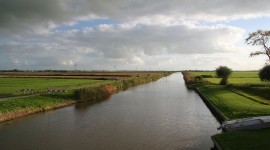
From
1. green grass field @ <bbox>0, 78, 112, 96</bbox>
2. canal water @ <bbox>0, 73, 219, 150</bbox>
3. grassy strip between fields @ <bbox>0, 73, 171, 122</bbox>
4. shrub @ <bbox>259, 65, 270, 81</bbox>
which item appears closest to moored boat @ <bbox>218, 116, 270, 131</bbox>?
canal water @ <bbox>0, 73, 219, 150</bbox>

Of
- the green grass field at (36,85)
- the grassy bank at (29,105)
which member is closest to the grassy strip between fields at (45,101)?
the grassy bank at (29,105)

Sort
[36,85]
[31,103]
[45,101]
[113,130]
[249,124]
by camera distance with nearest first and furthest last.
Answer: [249,124] → [113,130] → [31,103] → [45,101] → [36,85]

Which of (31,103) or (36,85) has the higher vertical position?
(36,85)

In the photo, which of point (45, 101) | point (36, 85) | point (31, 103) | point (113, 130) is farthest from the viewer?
point (36, 85)

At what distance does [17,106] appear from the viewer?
3500cm

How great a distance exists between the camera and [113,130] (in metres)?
26.4

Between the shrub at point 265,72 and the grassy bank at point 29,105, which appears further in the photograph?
the shrub at point 265,72

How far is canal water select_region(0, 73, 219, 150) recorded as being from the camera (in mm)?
21609

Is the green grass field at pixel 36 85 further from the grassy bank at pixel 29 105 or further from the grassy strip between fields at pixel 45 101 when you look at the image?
the grassy bank at pixel 29 105

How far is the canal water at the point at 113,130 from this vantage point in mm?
21609

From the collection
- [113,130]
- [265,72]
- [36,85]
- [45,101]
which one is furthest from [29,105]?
[265,72]

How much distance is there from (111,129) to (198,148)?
942 centimetres

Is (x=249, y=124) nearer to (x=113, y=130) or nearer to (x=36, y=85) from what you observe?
(x=113, y=130)

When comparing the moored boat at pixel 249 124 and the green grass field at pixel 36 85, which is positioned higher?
the green grass field at pixel 36 85
